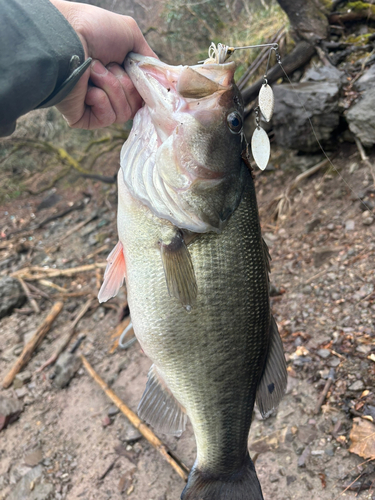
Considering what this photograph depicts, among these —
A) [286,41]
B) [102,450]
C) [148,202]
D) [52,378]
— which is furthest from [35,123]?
[148,202]

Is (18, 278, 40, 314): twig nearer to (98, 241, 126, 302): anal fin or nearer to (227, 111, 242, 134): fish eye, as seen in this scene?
(98, 241, 126, 302): anal fin

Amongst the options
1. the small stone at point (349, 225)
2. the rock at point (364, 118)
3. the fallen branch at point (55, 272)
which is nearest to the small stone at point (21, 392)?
the fallen branch at point (55, 272)

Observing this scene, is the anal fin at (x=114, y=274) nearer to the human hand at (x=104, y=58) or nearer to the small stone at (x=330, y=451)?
the human hand at (x=104, y=58)

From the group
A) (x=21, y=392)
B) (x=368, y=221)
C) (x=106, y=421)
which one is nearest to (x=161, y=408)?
(x=106, y=421)

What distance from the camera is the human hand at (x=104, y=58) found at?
5.05 feet

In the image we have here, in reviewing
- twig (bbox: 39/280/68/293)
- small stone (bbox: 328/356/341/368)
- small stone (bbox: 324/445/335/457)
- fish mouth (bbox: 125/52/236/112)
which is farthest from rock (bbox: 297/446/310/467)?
twig (bbox: 39/280/68/293)

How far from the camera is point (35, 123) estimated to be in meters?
9.81

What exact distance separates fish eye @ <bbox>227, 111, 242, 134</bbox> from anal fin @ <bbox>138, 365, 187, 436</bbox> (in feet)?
3.73

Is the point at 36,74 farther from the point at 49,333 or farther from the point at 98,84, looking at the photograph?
the point at 49,333

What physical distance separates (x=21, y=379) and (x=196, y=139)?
3727 millimetres

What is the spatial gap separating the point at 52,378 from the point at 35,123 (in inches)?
311

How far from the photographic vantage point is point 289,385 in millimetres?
2934

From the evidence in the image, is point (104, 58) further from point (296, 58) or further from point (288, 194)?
point (296, 58)

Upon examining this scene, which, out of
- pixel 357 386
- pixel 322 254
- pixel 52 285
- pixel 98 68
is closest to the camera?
pixel 98 68
